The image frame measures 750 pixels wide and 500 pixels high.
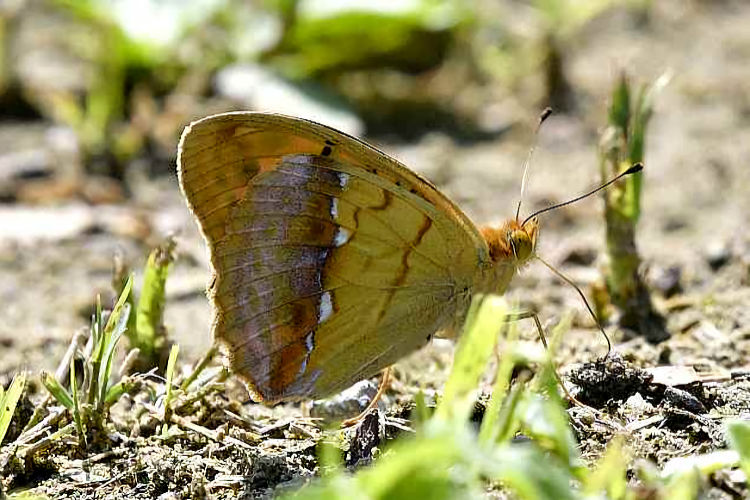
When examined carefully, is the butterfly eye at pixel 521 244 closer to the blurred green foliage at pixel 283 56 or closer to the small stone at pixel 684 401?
the small stone at pixel 684 401

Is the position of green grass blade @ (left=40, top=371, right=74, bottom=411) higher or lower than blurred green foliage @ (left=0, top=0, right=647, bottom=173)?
lower

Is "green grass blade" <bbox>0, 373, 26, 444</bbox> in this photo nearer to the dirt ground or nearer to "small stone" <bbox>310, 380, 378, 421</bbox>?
the dirt ground

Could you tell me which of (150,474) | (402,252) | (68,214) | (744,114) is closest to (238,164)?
(402,252)

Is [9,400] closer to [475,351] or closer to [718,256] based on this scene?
[475,351]

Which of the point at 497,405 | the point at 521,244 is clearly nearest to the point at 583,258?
the point at 521,244

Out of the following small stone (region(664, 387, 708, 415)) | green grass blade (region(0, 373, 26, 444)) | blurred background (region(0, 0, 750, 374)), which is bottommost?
small stone (region(664, 387, 708, 415))

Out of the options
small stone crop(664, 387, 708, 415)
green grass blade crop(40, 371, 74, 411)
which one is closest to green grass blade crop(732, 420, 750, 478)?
small stone crop(664, 387, 708, 415)

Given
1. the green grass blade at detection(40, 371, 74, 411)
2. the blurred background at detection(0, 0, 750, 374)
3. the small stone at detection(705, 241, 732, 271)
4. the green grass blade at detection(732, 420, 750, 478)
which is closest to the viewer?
the green grass blade at detection(732, 420, 750, 478)
